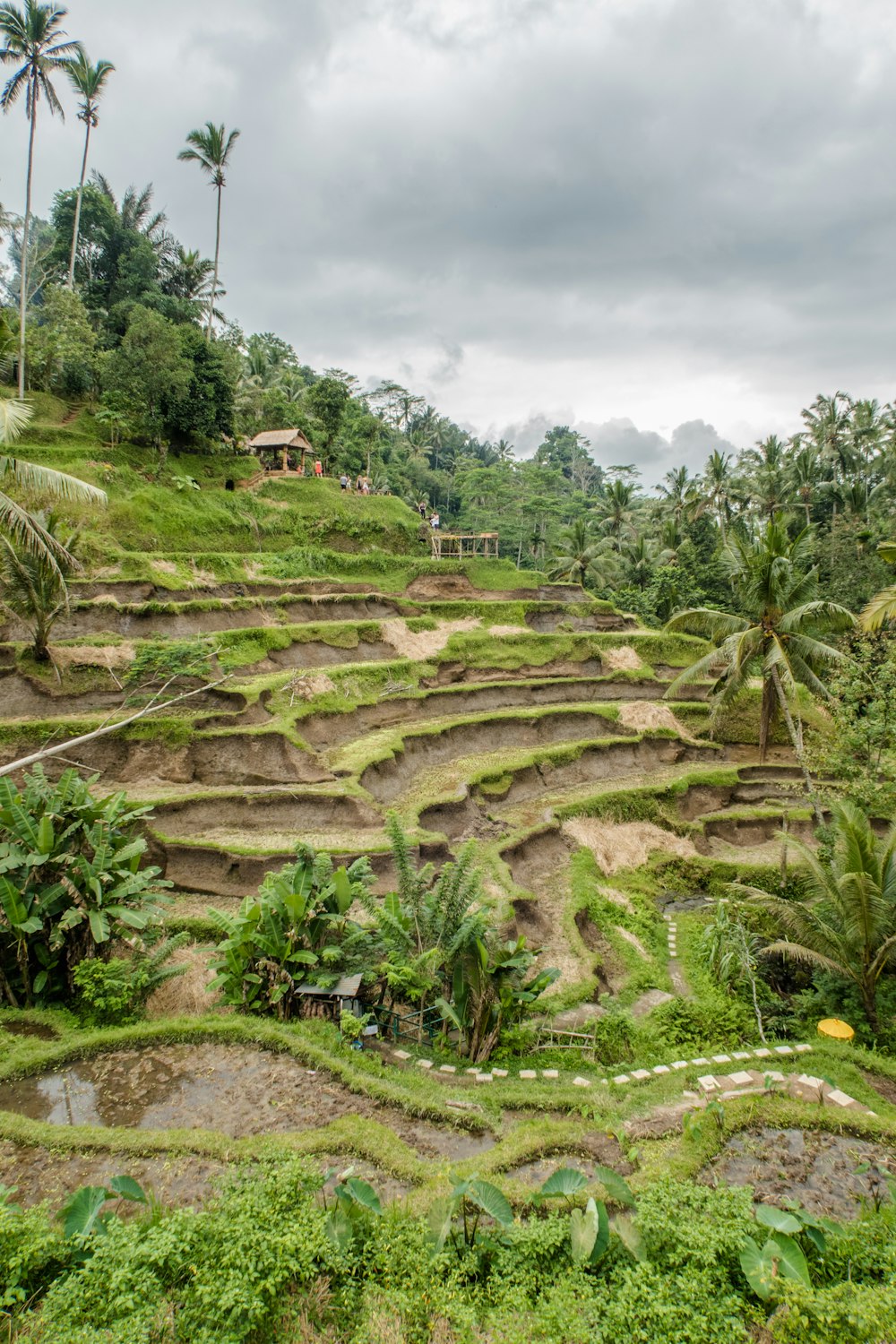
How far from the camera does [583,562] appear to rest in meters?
44.0

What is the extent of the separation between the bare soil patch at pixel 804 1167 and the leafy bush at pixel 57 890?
8.27m

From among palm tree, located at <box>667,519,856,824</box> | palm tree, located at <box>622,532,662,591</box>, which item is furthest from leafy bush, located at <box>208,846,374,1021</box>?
palm tree, located at <box>622,532,662,591</box>

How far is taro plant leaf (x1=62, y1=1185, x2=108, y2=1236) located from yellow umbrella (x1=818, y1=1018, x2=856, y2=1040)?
10.3m

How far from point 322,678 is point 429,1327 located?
19856mm

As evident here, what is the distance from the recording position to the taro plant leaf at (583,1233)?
18.8ft

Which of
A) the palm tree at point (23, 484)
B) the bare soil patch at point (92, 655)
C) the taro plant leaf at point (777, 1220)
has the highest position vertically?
the palm tree at point (23, 484)

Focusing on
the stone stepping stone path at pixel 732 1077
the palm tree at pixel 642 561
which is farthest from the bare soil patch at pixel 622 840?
the palm tree at pixel 642 561

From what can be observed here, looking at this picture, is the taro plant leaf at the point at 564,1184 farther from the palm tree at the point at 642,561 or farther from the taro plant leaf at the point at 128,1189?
the palm tree at the point at 642,561

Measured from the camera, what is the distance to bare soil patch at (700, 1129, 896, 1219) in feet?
23.9

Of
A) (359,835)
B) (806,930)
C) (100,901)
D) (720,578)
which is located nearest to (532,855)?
(359,835)

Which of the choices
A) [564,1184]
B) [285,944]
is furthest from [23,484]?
[564,1184]

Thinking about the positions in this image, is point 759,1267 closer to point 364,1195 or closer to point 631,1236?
point 631,1236

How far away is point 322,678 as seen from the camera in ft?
79.3

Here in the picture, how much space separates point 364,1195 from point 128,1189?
6.69 ft
